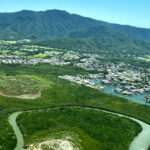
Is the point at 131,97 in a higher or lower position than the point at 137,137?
higher

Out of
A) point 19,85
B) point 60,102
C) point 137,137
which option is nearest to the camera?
point 137,137

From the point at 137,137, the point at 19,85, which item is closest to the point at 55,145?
the point at 137,137

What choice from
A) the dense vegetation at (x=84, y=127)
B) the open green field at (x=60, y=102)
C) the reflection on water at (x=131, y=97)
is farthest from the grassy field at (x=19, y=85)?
the reflection on water at (x=131, y=97)

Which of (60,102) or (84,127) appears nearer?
(84,127)

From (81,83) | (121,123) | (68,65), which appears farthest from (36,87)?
(68,65)

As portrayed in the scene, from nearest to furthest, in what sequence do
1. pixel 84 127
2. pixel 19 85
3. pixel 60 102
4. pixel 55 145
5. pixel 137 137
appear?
pixel 55 145
pixel 137 137
pixel 84 127
pixel 60 102
pixel 19 85

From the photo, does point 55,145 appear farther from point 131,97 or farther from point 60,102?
point 131,97

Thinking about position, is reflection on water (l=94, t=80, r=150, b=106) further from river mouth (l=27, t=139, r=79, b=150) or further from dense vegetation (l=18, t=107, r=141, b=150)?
river mouth (l=27, t=139, r=79, b=150)

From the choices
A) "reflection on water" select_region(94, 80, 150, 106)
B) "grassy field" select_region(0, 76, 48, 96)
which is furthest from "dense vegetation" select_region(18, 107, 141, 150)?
"reflection on water" select_region(94, 80, 150, 106)
